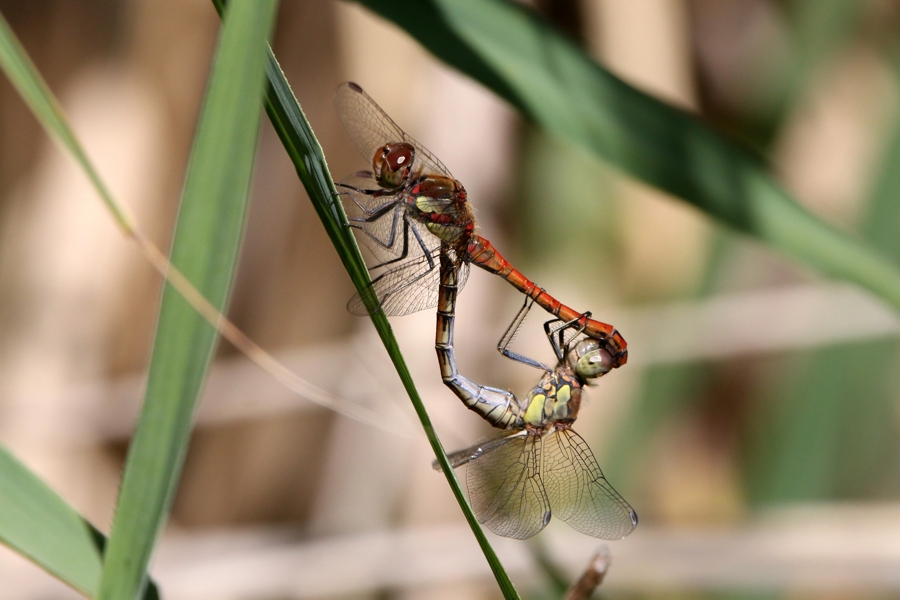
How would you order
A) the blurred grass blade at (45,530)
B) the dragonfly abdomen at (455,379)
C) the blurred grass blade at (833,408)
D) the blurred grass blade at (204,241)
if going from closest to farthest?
the blurred grass blade at (204,241)
the blurred grass blade at (45,530)
the dragonfly abdomen at (455,379)
the blurred grass blade at (833,408)

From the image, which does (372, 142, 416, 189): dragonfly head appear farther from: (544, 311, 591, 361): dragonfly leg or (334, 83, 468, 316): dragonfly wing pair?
(544, 311, 591, 361): dragonfly leg

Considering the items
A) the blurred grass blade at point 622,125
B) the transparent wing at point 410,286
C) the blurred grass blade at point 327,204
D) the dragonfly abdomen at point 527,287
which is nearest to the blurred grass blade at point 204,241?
the blurred grass blade at point 327,204

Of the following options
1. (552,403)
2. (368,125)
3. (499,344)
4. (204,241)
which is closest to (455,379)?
(499,344)

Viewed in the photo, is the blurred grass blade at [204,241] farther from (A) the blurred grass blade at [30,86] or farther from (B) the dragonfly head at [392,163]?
(B) the dragonfly head at [392,163]

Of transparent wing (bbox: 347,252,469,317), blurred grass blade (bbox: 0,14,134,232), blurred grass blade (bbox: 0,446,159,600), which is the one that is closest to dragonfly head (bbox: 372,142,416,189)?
transparent wing (bbox: 347,252,469,317)

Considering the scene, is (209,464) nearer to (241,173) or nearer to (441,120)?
(441,120)

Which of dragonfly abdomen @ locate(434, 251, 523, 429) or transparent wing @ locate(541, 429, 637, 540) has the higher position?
dragonfly abdomen @ locate(434, 251, 523, 429)
